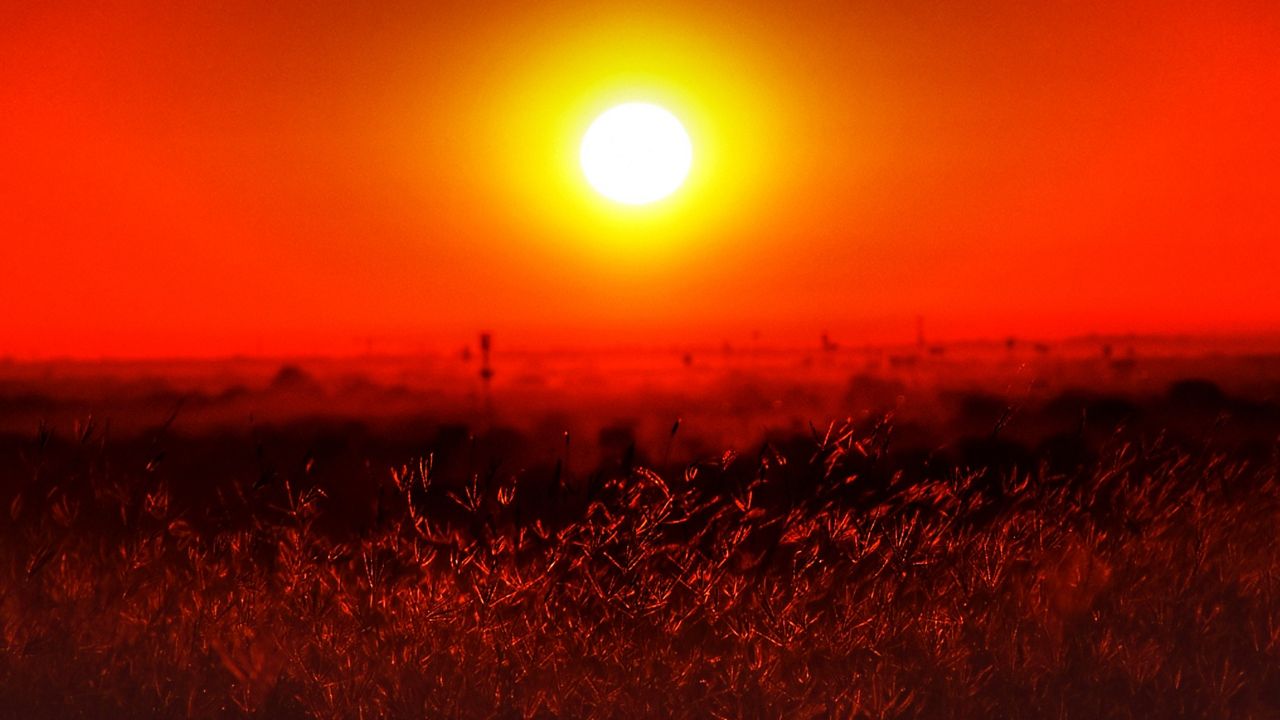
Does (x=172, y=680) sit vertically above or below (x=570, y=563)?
below

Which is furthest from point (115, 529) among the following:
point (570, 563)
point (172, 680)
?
point (570, 563)

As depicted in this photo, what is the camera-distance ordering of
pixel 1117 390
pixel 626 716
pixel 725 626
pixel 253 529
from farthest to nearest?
pixel 1117 390 < pixel 253 529 < pixel 725 626 < pixel 626 716

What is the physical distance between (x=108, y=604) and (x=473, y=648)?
1.41m

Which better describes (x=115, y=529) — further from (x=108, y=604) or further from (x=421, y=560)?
(x=421, y=560)

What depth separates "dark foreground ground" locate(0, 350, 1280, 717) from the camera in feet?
14.5

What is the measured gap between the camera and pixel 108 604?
4.80 m

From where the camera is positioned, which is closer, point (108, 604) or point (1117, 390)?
point (108, 604)

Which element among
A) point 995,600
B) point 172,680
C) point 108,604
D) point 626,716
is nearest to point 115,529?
point 108,604

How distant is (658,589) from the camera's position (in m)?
4.56

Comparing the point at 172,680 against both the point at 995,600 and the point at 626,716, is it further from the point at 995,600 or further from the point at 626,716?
the point at 995,600

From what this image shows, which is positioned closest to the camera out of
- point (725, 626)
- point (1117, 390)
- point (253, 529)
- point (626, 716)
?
point (626, 716)

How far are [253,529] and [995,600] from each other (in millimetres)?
2768

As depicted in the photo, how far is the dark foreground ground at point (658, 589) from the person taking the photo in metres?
4.43

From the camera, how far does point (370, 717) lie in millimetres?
4336
